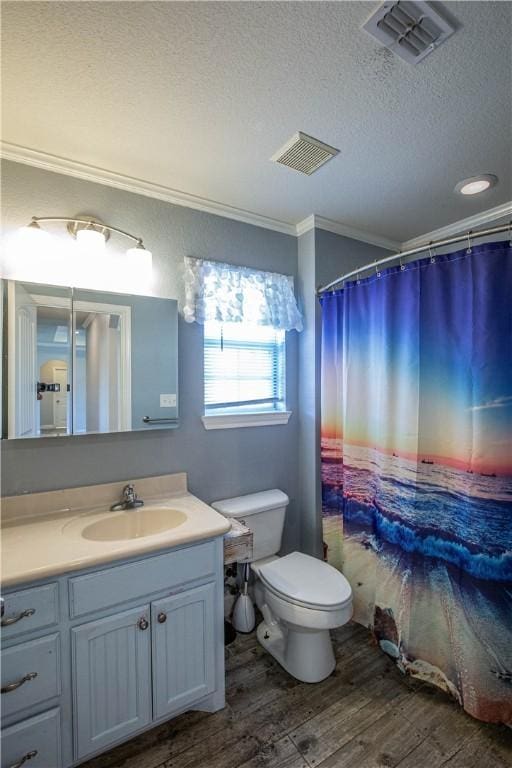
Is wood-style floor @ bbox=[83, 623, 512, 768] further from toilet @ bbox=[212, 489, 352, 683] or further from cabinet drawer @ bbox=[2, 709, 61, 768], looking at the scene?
cabinet drawer @ bbox=[2, 709, 61, 768]

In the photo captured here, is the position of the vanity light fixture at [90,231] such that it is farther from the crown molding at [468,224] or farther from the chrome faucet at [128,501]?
the crown molding at [468,224]

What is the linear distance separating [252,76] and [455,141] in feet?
3.03

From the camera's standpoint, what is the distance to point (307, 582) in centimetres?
168

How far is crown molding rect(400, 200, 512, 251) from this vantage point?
2.10m

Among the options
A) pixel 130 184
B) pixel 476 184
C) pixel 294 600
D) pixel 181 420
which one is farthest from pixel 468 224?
pixel 294 600

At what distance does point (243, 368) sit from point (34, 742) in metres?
1.77

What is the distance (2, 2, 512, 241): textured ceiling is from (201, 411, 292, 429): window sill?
124cm

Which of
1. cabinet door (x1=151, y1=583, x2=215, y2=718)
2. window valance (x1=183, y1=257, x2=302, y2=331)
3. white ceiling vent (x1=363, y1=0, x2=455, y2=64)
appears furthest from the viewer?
window valance (x1=183, y1=257, x2=302, y2=331)

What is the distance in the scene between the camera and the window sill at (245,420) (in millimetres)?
2016

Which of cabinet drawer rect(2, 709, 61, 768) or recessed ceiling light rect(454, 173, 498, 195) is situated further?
recessed ceiling light rect(454, 173, 498, 195)

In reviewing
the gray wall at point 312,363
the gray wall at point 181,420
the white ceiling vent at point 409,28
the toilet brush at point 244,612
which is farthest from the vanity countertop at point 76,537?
the white ceiling vent at point 409,28

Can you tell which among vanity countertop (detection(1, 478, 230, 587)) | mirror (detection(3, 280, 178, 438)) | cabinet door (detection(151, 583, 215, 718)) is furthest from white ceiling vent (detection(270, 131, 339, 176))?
cabinet door (detection(151, 583, 215, 718))

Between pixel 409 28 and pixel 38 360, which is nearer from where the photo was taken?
pixel 409 28

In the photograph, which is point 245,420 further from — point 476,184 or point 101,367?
point 476,184
